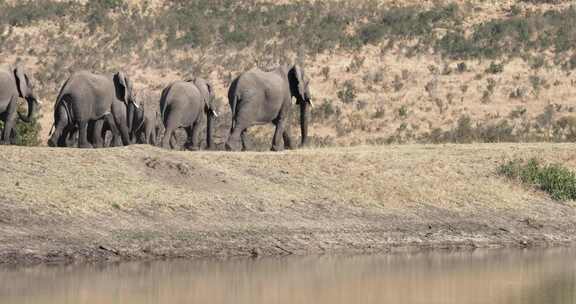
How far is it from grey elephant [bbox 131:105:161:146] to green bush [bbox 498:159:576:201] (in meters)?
7.40

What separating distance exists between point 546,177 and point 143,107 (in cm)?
865

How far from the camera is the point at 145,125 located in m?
30.1

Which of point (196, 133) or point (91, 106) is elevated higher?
point (91, 106)

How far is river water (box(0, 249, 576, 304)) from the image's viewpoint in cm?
1836

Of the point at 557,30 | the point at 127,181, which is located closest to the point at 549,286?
the point at 127,181

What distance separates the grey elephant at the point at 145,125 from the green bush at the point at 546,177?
7.40m

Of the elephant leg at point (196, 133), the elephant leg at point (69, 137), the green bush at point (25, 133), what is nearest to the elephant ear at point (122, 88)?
the elephant leg at point (69, 137)

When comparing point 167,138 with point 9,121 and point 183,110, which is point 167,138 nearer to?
point 183,110

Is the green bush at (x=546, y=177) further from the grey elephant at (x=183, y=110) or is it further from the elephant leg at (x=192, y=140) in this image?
the grey elephant at (x=183, y=110)

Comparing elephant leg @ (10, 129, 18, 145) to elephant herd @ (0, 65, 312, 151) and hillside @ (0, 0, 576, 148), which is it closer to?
elephant herd @ (0, 65, 312, 151)

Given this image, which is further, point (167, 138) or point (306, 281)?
point (167, 138)

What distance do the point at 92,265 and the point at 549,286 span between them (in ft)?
21.1

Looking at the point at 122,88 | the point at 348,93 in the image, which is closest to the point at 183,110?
the point at 122,88

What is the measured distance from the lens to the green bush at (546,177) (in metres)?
27.0
